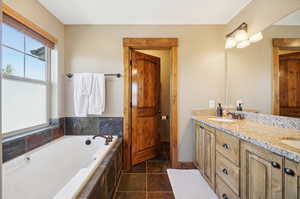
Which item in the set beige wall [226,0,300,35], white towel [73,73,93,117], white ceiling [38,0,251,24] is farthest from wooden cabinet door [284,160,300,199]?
white towel [73,73,93,117]

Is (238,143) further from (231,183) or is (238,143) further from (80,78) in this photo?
(80,78)

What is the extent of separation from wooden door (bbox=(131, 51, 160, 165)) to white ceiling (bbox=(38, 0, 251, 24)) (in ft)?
1.97

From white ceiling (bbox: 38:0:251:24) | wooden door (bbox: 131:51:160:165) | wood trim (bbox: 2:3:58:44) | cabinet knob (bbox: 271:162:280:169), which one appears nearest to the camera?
cabinet knob (bbox: 271:162:280:169)

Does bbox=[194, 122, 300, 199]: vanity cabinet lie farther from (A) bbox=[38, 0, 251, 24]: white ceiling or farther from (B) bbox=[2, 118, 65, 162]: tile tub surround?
(B) bbox=[2, 118, 65, 162]: tile tub surround

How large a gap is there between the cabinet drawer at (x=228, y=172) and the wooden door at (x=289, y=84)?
75cm

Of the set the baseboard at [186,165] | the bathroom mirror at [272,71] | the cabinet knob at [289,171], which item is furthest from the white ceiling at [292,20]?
the baseboard at [186,165]

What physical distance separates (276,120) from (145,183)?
1698 mm

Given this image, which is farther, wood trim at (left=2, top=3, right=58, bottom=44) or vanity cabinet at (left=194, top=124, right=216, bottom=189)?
vanity cabinet at (left=194, top=124, right=216, bottom=189)

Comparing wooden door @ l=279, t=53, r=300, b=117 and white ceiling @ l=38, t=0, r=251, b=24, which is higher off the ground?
white ceiling @ l=38, t=0, r=251, b=24

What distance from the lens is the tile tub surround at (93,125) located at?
2393mm

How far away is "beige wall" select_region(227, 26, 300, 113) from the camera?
1646 mm

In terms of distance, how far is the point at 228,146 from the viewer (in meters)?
1.37

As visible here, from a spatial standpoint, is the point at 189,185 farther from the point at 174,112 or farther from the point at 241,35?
the point at 241,35

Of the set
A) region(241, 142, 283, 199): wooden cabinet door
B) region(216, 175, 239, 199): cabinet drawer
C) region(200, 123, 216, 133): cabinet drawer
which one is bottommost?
region(216, 175, 239, 199): cabinet drawer
